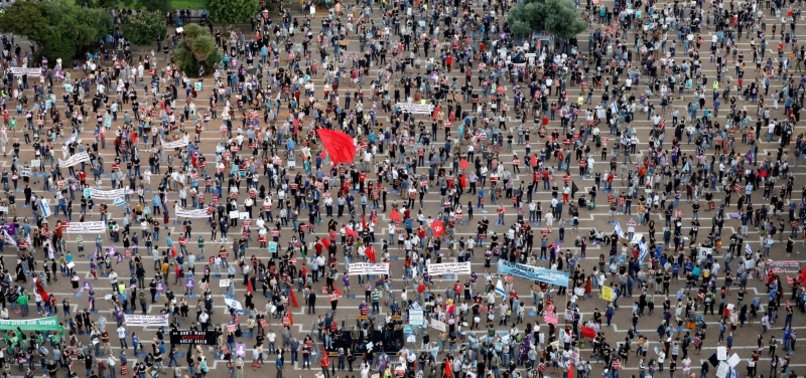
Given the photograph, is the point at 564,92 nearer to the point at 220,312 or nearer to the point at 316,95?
the point at 316,95

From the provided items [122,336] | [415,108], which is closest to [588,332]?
[122,336]

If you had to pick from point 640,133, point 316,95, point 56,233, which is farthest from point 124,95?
point 640,133

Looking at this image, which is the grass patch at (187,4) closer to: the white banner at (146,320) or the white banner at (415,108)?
the white banner at (415,108)

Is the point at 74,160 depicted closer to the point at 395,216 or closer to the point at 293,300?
the point at 293,300

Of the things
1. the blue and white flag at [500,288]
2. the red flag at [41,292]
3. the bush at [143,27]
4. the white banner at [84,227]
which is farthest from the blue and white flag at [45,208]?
the blue and white flag at [500,288]

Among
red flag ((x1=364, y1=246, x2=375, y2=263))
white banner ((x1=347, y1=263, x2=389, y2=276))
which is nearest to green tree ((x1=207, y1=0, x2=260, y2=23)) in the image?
red flag ((x1=364, y1=246, x2=375, y2=263))

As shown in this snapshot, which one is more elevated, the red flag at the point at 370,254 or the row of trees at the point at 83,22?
the row of trees at the point at 83,22

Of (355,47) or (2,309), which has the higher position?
(355,47)
